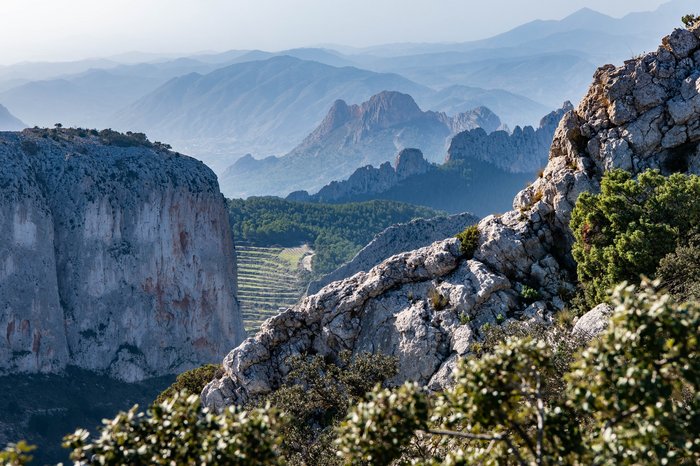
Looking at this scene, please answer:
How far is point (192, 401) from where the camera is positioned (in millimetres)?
12406

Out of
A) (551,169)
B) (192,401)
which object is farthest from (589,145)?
(192,401)

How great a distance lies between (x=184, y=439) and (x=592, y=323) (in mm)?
18470

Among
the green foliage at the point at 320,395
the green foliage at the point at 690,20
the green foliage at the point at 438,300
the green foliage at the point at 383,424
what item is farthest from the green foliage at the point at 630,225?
the green foliage at the point at 383,424

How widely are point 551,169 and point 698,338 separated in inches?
978

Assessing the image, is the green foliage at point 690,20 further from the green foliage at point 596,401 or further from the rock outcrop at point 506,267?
the green foliage at point 596,401

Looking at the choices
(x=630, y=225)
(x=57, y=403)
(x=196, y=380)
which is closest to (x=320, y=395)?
(x=196, y=380)

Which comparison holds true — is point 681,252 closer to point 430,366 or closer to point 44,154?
point 430,366

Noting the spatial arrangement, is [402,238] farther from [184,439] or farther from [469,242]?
[184,439]

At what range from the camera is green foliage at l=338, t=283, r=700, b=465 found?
11.0m

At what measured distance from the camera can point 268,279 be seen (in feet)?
566

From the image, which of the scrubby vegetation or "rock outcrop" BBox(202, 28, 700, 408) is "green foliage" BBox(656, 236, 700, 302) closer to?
"rock outcrop" BBox(202, 28, 700, 408)

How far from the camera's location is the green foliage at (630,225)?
28.6 metres

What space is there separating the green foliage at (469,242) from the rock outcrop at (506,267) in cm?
32

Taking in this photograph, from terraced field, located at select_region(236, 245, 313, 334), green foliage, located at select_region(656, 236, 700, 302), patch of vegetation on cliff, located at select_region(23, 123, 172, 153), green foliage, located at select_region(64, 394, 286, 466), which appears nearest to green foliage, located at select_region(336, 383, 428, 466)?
green foliage, located at select_region(64, 394, 286, 466)
